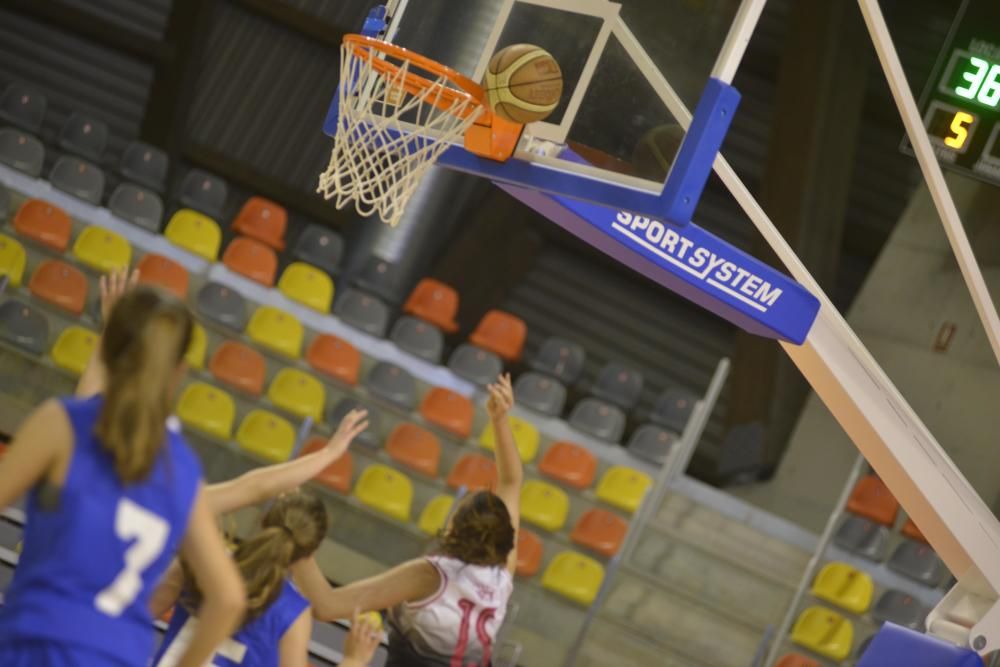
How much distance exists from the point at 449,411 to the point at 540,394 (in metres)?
0.78

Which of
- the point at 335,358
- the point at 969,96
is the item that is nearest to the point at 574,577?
the point at 335,358

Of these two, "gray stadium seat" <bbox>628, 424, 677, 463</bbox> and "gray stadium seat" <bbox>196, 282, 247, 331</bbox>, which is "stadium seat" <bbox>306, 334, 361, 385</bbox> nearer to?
"gray stadium seat" <bbox>196, 282, 247, 331</bbox>

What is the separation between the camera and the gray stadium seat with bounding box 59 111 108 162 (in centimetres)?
1247

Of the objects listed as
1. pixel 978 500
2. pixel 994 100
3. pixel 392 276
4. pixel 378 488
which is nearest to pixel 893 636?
pixel 978 500

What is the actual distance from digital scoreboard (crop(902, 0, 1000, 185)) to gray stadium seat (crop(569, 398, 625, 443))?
12.1 feet

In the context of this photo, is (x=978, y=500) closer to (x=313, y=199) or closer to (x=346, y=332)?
(x=346, y=332)

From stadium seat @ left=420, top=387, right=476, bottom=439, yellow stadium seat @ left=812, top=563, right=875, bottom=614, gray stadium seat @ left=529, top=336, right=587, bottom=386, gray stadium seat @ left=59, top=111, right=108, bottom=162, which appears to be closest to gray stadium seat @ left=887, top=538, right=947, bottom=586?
yellow stadium seat @ left=812, top=563, right=875, bottom=614

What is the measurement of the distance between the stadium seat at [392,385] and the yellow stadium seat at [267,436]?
0.72 metres

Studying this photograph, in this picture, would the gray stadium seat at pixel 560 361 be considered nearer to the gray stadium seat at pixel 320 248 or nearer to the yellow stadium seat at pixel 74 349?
the gray stadium seat at pixel 320 248

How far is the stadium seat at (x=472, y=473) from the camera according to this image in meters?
10.7

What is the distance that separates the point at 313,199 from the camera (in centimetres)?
1359

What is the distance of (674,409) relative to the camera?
39.4 ft

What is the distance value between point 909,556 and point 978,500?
4.19 m

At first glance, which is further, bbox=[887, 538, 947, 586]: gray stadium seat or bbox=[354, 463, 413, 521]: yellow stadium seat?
bbox=[354, 463, 413, 521]: yellow stadium seat
